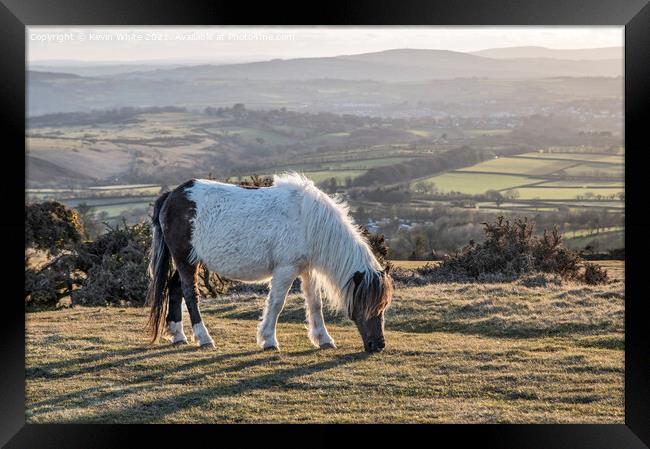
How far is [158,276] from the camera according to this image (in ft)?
34.0

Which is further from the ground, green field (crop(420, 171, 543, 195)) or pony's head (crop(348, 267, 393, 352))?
green field (crop(420, 171, 543, 195))

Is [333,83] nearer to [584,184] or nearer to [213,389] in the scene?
[584,184]

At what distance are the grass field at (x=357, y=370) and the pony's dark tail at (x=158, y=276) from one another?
0.40m

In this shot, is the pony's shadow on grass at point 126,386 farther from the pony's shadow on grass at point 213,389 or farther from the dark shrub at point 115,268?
the dark shrub at point 115,268

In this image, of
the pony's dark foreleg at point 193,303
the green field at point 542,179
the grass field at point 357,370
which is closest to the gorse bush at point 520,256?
the grass field at point 357,370

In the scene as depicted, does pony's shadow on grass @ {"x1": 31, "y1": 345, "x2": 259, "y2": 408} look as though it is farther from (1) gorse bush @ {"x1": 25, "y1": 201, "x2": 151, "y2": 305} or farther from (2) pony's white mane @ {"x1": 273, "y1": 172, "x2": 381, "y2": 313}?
(1) gorse bush @ {"x1": 25, "y1": 201, "x2": 151, "y2": 305}

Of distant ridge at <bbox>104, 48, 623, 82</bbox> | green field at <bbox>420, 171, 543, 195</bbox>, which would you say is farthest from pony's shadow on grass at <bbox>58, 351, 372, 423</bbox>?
distant ridge at <bbox>104, 48, 623, 82</bbox>

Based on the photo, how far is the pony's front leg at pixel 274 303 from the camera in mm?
9781

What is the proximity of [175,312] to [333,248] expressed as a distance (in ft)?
8.53

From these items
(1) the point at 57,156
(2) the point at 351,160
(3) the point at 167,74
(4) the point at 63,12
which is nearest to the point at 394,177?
(2) the point at 351,160

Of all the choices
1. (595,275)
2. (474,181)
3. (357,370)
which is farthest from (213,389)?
(474,181)

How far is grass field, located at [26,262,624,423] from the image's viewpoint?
765 cm

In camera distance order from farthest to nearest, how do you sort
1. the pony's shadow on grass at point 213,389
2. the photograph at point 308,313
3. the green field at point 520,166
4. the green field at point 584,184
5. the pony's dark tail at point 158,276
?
the green field at point 520,166 → the green field at point 584,184 → the pony's dark tail at point 158,276 → the photograph at point 308,313 → the pony's shadow on grass at point 213,389

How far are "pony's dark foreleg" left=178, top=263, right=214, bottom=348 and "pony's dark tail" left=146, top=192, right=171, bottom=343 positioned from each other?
1.07 ft
